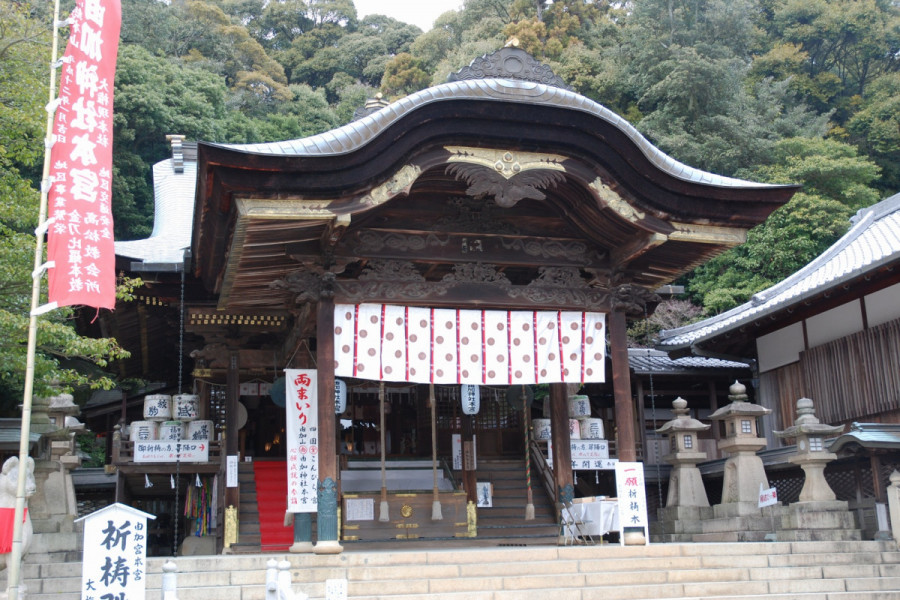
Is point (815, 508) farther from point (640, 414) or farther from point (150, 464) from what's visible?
point (150, 464)

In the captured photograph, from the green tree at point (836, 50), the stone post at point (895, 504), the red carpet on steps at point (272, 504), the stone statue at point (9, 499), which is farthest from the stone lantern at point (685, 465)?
the green tree at point (836, 50)

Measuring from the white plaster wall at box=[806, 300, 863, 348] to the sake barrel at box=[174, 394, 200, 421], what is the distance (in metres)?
11.2

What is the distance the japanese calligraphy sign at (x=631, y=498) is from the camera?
10.7 m

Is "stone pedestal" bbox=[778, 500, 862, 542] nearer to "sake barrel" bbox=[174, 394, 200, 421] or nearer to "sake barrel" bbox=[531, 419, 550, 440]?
"sake barrel" bbox=[531, 419, 550, 440]

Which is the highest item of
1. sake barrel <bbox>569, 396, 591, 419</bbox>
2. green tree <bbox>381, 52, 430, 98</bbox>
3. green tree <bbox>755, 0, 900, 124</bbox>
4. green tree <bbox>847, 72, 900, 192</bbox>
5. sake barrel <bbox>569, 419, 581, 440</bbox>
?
green tree <bbox>381, 52, 430, 98</bbox>

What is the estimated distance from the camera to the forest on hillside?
27000 millimetres

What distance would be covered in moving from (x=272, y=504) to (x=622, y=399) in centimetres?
642

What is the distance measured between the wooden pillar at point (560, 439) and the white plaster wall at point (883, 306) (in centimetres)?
552

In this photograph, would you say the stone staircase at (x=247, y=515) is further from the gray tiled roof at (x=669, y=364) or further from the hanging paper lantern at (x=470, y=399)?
the gray tiled roof at (x=669, y=364)

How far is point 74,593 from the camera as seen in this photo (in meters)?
8.55

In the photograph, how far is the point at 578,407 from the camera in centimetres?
1567

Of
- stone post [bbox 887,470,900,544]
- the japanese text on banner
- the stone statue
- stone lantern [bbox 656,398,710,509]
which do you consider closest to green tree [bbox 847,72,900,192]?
stone lantern [bbox 656,398,710,509]

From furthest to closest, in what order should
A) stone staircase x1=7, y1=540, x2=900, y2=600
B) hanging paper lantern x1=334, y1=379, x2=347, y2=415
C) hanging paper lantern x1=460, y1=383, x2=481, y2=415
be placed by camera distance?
hanging paper lantern x1=460, y1=383, x2=481, y2=415
hanging paper lantern x1=334, y1=379, x2=347, y2=415
stone staircase x1=7, y1=540, x2=900, y2=600

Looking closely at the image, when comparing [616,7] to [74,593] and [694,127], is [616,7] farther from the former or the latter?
[74,593]
